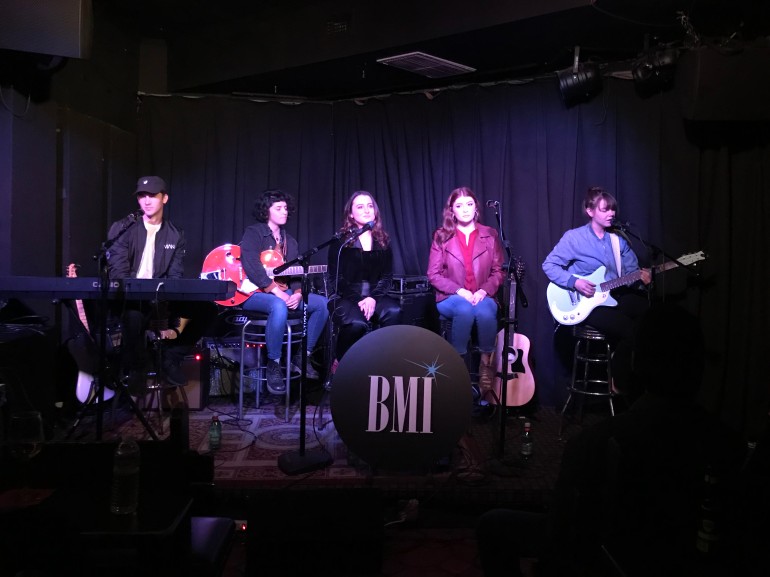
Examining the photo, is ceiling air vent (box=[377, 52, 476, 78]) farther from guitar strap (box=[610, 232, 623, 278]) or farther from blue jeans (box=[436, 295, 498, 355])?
blue jeans (box=[436, 295, 498, 355])

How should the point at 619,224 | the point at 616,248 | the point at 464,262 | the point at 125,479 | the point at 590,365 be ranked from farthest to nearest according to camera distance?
the point at 590,365 < the point at 464,262 < the point at 616,248 < the point at 619,224 < the point at 125,479

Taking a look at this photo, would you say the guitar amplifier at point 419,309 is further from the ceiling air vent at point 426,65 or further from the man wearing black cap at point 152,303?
the ceiling air vent at point 426,65

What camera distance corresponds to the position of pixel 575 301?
4.96 metres

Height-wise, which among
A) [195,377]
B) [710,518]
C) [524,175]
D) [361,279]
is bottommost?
[195,377]

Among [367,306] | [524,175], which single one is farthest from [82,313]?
[524,175]

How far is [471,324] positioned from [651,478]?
132 inches

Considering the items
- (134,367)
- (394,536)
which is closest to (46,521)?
(394,536)

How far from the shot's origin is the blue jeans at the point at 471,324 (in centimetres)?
491

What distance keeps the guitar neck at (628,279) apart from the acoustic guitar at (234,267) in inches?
106

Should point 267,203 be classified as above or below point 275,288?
above

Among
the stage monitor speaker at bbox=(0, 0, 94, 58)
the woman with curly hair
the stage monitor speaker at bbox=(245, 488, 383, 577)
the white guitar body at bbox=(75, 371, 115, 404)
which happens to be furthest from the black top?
the stage monitor speaker at bbox=(245, 488, 383, 577)

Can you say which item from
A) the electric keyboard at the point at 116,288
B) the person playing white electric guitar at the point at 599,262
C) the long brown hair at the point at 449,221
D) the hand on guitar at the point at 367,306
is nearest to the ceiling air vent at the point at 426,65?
the long brown hair at the point at 449,221

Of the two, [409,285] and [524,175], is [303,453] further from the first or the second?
[524,175]

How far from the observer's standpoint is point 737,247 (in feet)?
15.9
